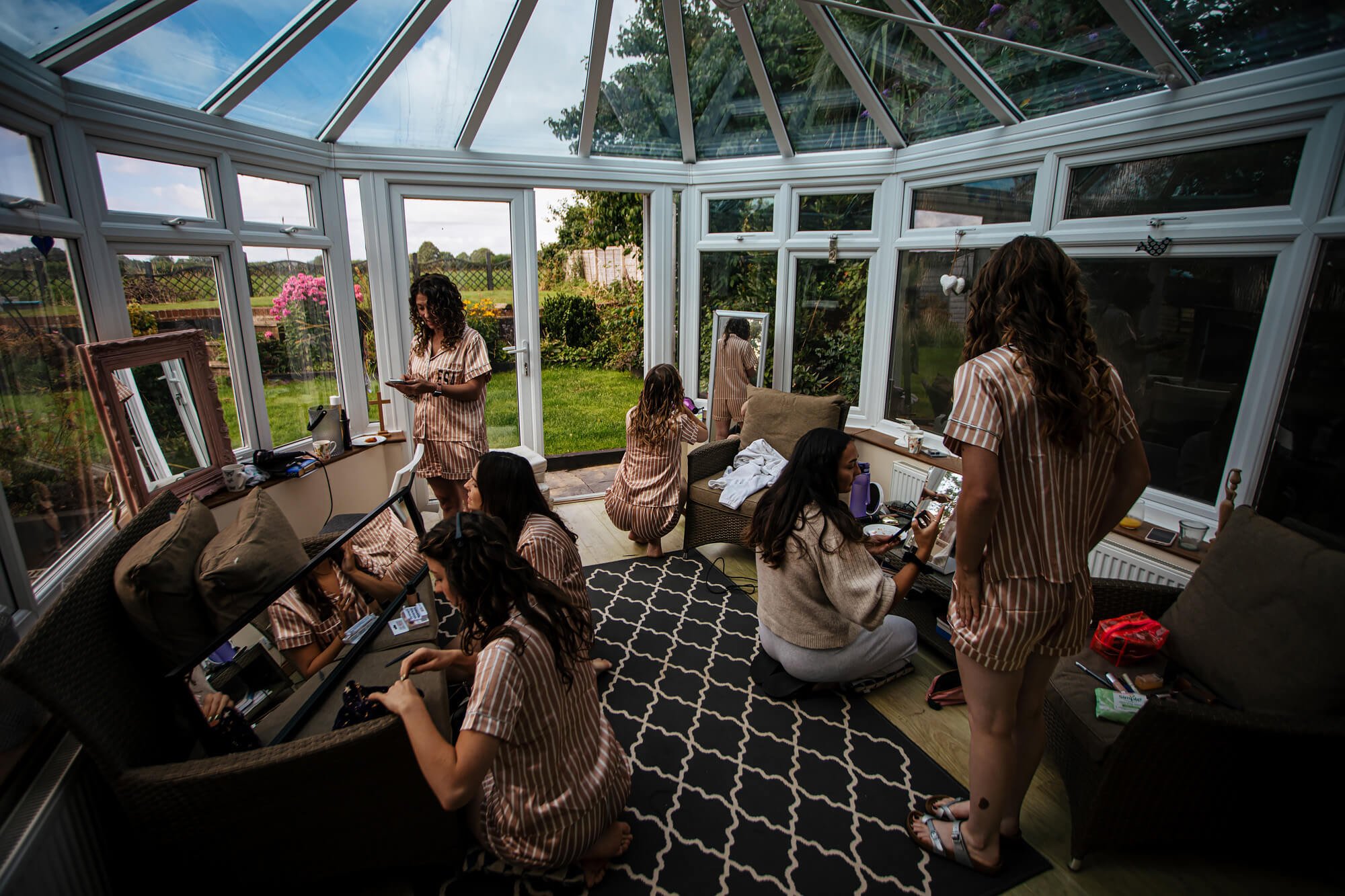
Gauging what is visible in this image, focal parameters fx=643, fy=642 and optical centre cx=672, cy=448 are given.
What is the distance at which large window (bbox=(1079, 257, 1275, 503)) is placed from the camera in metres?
2.75

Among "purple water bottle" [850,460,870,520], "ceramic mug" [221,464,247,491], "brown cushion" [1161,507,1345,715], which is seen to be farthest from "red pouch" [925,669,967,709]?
"ceramic mug" [221,464,247,491]

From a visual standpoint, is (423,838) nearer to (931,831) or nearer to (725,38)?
(931,831)

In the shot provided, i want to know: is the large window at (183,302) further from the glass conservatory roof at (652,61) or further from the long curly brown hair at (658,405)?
the long curly brown hair at (658,405)

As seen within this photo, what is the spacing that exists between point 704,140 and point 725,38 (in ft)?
2.93

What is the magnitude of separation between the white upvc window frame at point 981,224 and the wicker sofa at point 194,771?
3801 millimetres

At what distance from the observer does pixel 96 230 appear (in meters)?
2.69

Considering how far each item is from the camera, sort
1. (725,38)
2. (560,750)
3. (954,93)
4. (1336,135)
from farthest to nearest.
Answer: (725,38) < (954,93) < (1336,135) < (560,750)

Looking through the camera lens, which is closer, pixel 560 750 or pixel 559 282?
pixel 560 750

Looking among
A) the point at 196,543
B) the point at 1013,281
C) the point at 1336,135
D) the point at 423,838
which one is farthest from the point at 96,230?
the point at 1336,135

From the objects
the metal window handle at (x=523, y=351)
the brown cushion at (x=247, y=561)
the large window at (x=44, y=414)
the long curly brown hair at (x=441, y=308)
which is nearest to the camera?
the brown cushion at (x=247, y=561)

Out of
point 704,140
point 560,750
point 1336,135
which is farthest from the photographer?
point 704,140

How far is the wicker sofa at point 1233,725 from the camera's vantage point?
175cm

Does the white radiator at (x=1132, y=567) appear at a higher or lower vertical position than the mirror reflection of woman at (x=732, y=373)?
lower

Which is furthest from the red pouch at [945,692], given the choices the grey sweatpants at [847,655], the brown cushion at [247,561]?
the brown cushion at [247,561]
